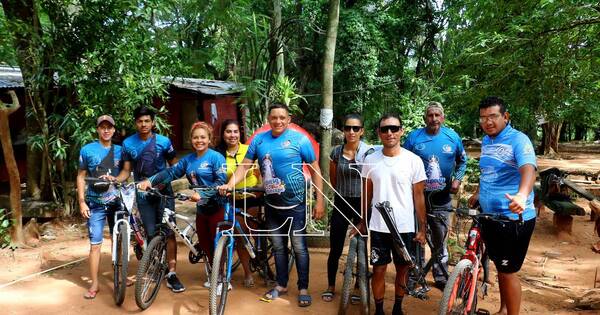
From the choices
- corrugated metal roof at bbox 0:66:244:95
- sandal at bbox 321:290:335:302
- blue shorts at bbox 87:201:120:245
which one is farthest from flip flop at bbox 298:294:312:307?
corrugated metal roof at bbox 0:66:244:95

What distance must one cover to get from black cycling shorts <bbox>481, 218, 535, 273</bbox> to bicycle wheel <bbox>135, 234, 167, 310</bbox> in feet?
8.53

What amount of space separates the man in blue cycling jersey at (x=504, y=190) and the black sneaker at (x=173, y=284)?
2706 mm

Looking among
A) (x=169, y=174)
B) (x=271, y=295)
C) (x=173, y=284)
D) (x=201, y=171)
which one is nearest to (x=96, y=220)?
(x=169, y=174)

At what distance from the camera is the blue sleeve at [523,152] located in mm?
2930

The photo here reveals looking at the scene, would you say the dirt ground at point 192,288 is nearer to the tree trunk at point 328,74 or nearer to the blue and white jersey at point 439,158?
the blue and white jersey at point 439,158

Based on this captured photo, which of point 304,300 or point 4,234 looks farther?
point 4,234

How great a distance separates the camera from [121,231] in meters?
3.93

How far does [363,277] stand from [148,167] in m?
2.20

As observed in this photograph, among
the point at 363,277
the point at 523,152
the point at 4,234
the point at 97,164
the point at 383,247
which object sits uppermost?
the point at 523,152

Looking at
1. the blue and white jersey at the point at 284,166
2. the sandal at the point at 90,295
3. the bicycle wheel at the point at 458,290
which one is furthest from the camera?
the sandal at the point at 90,295

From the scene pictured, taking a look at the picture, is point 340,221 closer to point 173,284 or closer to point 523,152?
point 523,152

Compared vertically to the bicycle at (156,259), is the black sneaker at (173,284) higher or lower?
lower

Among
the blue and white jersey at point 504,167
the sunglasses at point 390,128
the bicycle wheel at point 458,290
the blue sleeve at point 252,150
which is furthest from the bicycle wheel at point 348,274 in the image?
the blue sleeve at point 252,150

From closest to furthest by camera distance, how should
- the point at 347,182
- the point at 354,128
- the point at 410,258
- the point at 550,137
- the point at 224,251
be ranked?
the point at 410,258, the point at 224,251, the point at 354,128, the point at 347,182, the point at 550,137
